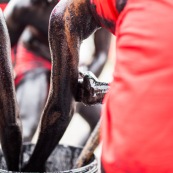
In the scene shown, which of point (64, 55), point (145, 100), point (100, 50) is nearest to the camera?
point (145, 100)

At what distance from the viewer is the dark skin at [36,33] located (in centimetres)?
169

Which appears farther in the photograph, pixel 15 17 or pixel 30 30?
pixel 30 30

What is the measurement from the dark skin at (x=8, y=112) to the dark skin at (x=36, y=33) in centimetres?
53

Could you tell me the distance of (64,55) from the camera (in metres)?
0.90

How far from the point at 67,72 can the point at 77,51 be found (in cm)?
5

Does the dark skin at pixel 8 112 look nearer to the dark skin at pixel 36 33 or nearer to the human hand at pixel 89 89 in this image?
the human hand at pixel 89 89

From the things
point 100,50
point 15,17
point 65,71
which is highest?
point 65,71

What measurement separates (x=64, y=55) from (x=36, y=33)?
1001 millimetres

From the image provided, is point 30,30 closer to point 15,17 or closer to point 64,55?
point 15,17

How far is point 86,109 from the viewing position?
1.90 m

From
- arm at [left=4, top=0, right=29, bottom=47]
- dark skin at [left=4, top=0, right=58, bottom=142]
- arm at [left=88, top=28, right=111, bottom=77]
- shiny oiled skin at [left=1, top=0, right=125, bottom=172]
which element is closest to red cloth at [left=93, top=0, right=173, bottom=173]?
shiny oiled skin at [left=1, top=0, right=125, bottom=172]

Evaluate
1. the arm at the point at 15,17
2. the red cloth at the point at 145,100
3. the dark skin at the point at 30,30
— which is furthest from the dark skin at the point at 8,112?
the arm at the point at 15,17

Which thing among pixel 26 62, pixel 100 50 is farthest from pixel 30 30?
pixel 100 50

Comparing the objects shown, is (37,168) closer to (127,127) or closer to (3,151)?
(3,151)
